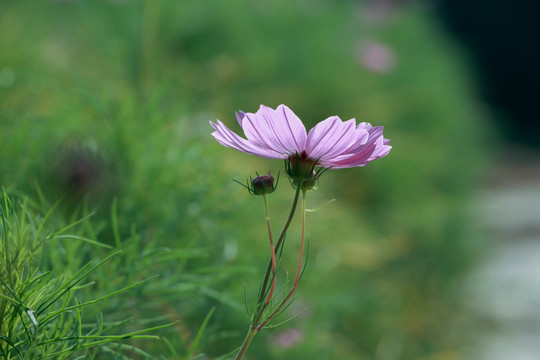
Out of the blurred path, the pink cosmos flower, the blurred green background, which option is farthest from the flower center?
the blurred path

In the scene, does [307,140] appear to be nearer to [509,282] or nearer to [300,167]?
[300,167]

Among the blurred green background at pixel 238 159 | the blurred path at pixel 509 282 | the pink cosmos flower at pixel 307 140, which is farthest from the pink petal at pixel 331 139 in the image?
the blurred path at pixel 509 282

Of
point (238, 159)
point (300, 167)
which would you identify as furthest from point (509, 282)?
point (300, 167)

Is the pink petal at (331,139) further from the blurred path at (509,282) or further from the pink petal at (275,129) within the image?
the blurred path at (509,282)

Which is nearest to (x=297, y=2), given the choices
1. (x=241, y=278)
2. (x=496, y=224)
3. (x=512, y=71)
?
(x=496, y=224)

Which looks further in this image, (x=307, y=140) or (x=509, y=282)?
(x=509, y=282)
